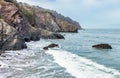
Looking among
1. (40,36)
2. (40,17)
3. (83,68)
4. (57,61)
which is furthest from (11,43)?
(40,17)

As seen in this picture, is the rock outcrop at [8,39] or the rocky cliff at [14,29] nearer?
the rock outcrop at [8,39]

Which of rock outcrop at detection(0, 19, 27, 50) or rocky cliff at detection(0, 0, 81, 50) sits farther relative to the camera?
rocky cliff at detection(0, 0, 81, 50)

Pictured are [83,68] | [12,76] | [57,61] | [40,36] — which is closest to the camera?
[12,76]

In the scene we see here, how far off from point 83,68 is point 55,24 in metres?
145

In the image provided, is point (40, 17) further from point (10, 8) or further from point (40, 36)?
point (10, 8)

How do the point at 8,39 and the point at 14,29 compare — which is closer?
the point at 8,39

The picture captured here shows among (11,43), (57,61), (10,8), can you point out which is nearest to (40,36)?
(10,8)

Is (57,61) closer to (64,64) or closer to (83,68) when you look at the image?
(64,64)

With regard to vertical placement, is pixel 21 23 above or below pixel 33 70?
above

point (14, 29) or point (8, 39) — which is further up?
point (14, 29)

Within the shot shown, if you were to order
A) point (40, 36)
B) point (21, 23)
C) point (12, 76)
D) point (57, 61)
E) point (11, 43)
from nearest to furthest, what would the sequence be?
1. point (12, 76)
2. point (57, 61)
3. point (11, 43)
4. point (21, 23)
5. point (40, 36)

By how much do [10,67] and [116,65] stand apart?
45.7 feet

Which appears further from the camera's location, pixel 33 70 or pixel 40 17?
pixel 40 17

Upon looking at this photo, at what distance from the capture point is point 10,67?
3672cm
